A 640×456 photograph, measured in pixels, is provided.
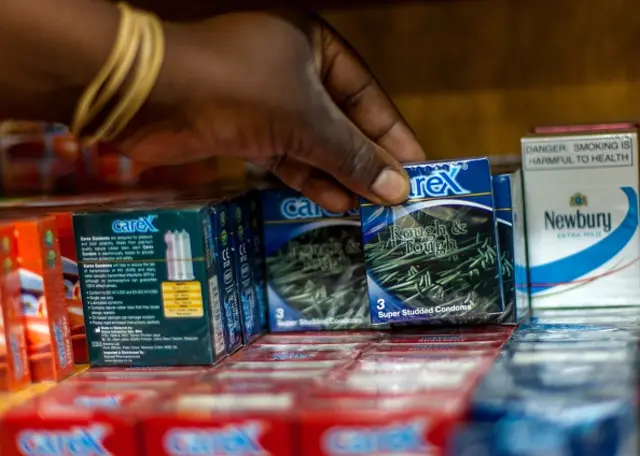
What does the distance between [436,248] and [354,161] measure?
0.15m

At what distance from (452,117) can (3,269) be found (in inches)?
29.9

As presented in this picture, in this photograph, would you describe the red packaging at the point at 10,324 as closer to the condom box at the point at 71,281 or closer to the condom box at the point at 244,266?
the condom box at the point at 71,281

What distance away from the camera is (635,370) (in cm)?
91

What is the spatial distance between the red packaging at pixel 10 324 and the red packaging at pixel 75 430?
0.32ft

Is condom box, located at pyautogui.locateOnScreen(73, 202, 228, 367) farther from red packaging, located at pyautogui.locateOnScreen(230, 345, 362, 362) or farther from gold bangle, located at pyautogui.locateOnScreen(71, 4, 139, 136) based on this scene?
gold bangle, located at pyautogui.locateOnScreen(71, 4, 139, 136)

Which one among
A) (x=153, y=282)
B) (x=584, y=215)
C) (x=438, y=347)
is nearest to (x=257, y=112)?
(x=153, y=282)

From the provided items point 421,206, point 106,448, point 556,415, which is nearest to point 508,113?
point 421,206

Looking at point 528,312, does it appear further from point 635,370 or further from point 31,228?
point 31,228

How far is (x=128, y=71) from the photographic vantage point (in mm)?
920

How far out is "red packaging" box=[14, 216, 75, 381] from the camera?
1032 millimetres

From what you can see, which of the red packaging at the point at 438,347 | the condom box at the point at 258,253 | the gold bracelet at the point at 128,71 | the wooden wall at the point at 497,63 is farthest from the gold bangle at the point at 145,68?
the wooden wall at the point at 497,63

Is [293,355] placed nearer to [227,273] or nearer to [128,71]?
[227,273]

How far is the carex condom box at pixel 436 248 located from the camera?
1070mm

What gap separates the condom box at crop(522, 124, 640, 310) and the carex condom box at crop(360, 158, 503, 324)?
137mm
